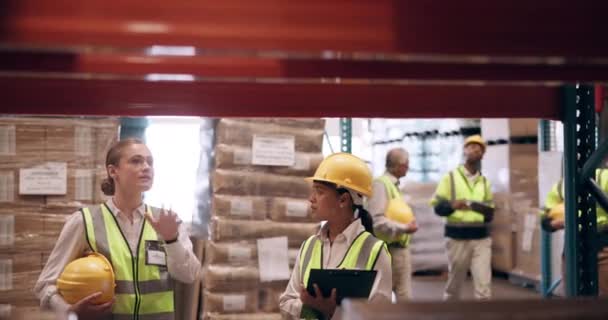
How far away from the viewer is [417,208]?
14.1 metres

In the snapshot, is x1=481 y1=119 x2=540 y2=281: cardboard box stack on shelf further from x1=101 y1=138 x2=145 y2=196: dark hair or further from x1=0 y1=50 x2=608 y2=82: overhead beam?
x1=0 y1=50 x2=608 y2=82: overhead beam

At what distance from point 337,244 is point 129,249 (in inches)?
43.7

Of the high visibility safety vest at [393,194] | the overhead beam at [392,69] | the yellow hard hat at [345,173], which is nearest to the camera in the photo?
the overhead beam at [392,69]

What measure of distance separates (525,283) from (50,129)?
30.1 ft

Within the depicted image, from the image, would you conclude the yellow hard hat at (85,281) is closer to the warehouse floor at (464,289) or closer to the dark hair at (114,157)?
the dark hair at (114,157)

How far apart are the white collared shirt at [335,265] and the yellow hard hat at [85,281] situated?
892 millimetres

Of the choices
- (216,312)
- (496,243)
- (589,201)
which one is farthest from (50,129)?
(496,243)

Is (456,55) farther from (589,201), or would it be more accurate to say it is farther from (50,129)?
(50,129)

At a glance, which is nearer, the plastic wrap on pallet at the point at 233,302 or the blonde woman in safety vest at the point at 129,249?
the blonde woman in safety vest at the point at 129,249

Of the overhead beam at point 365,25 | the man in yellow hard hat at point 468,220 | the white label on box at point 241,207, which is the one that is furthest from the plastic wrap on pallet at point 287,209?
the overhead beam at point 365,25

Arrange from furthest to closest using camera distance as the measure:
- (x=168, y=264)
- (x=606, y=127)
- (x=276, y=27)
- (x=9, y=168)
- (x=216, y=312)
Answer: (x=606, y=127), (x=216, y=312), (x=9, y=168), (x=168, y=264), (x=276, y=27)

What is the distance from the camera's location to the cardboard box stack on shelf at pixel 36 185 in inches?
229

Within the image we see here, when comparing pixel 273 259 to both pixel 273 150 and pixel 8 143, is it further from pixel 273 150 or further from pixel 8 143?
pixel 8 143

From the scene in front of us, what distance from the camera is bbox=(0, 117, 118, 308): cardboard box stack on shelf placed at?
5828mm
